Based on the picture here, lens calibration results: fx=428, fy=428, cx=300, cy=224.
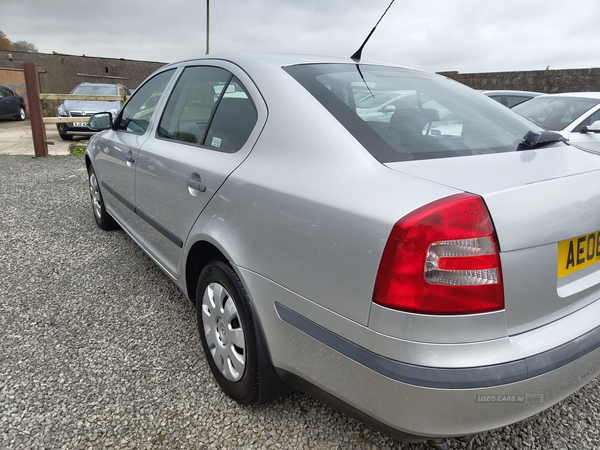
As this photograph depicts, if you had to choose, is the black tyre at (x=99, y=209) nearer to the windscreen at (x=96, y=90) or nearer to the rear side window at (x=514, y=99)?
the rear side window at (x=514, y=99)

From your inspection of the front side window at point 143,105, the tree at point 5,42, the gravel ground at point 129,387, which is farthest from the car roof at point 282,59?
the tree at point 5,42

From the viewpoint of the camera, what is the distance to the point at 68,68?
64.9ft

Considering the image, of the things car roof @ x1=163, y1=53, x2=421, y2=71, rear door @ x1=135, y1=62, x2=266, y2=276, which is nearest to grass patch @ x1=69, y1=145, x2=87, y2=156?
rear door @ x1=135, y1=62, x2=266, y2=276

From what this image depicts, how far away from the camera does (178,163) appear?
84.9 inches

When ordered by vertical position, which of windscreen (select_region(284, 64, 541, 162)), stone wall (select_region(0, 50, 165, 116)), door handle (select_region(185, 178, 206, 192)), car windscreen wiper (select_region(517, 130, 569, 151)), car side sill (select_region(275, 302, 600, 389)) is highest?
stone wall (select_region(0, 50, 165, 116))

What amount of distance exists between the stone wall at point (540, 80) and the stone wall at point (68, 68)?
613 inches

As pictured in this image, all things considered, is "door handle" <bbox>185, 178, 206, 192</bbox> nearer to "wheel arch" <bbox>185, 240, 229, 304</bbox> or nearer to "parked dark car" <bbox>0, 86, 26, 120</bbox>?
"wheel arch" <bbox>185, 240, 229, 304</bbox>

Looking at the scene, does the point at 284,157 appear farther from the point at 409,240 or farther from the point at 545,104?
the point at 545,104

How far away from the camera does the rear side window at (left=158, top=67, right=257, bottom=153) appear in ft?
6.16

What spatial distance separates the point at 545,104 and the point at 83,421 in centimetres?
635

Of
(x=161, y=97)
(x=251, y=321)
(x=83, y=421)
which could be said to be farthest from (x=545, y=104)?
(x=83, y=421)

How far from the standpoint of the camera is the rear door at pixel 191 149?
1.85m

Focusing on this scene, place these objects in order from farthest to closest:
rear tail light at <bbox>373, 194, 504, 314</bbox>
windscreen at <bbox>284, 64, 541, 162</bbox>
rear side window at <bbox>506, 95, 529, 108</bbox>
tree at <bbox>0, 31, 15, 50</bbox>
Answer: tree at <bbox>0, 31, 15, 50</bbox> → rear side window at <bbox>506, 95, 529, 108</bbox> → windscreen at <bbox>284, 64, 541, 162</bbox> → rear tail light at <bbox>373, 194, 504, 314</bbox>

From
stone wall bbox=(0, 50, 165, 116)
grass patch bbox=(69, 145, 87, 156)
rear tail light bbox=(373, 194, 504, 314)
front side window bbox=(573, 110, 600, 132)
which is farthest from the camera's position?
stone wall bbox=(0, 50, 165, 116)
